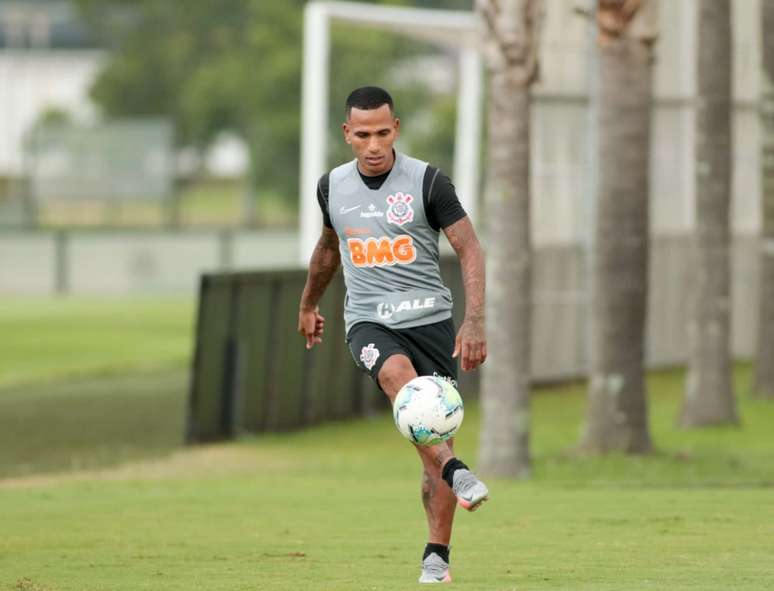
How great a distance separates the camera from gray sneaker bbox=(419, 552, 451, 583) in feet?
28.4

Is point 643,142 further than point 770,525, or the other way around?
point 643,142

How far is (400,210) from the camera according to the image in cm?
865

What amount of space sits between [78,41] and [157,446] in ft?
276

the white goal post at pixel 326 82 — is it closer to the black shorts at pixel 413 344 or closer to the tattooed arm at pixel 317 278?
the tattooed arm at pixel 317 278

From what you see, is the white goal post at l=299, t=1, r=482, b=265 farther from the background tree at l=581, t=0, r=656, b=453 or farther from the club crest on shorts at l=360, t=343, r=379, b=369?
the club crest on shorts at l=360, t=343, r=379, b=369

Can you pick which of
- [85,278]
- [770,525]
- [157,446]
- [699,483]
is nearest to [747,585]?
[770,525]

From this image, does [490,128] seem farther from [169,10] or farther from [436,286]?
[169,10]

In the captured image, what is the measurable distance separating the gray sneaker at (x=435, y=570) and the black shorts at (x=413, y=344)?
0.79 meters

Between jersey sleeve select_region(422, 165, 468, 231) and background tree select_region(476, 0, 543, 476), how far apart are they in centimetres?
698

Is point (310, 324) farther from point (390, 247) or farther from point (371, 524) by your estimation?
point (371, 524)

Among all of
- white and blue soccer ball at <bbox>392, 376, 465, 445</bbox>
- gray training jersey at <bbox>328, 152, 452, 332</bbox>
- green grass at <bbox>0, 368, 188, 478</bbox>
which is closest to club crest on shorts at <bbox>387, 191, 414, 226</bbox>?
gray training jersey at <bbox>328, 152, 452, 332</bbox>

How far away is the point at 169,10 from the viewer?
81.3 meters

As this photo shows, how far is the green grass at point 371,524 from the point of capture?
896 cm

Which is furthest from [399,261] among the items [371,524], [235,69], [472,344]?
[235,69]
